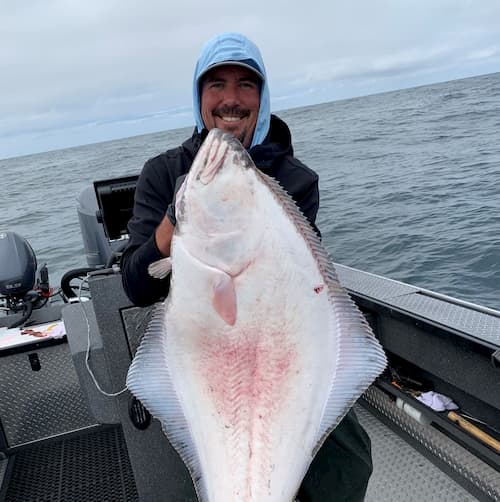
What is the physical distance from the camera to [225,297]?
4.19 feet

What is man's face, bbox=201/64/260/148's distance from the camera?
6.33ft

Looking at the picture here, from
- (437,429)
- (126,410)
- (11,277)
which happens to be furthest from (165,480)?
(11,277)

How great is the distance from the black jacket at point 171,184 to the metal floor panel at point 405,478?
1.58m

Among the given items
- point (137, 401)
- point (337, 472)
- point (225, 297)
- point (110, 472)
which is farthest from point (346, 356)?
point (110, 472)

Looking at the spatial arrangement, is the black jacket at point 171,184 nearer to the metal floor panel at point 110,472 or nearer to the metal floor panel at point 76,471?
the metal floor panel at point 110,472

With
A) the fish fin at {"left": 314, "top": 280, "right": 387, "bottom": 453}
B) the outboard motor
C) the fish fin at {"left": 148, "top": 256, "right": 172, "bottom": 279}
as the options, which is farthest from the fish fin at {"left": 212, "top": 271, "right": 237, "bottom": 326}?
the outboard motor

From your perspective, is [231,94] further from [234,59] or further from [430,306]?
[430,306]

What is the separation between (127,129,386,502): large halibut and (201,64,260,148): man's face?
2.40ft

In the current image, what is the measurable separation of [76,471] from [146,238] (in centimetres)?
205

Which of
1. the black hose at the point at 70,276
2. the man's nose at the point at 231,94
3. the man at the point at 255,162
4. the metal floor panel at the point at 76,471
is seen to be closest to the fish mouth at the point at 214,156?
the man at the point at 255,162

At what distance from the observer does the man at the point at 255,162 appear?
6.19ft

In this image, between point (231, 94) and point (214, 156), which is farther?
point (231, 94)

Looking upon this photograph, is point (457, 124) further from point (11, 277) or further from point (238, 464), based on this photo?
point (238, 464)

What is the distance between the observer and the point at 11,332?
11.1ft
